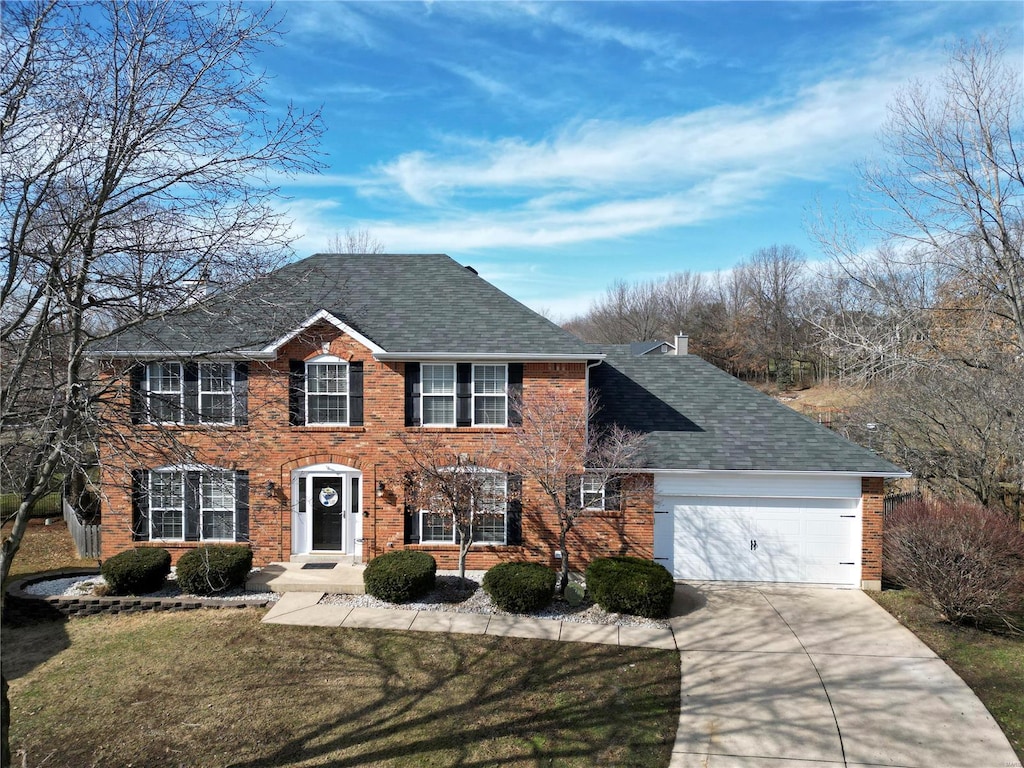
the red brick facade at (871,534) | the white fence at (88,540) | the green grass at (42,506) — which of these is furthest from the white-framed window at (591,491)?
the green grass at (42,506)

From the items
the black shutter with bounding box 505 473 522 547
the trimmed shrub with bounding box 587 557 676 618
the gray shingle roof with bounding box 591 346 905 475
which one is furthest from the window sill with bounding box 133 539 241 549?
the gray shingle roof with bounding box 591 346 905 475

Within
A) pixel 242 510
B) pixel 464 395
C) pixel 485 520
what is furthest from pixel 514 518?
pixel 242 510

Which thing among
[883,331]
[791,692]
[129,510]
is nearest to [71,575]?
[129,510]

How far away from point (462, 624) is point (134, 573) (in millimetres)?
6649

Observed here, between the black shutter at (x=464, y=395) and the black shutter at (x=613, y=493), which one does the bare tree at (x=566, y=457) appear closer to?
the black shutter at (x=613, y=493)

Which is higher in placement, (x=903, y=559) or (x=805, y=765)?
(x=903, y=559)

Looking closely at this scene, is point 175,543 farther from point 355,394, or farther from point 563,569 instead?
point 563,569

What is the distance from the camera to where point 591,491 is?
13.6 meters

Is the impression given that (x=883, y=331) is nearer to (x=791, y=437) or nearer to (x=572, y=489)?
(x=791, y=437)

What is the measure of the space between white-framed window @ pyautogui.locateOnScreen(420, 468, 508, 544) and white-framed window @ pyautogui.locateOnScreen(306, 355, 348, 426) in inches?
117

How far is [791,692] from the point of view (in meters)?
8.59

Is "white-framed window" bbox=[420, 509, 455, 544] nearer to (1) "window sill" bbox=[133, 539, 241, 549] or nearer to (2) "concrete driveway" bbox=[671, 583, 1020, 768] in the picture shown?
(1) "window sill" bbox=[133, 539, 241, 549]

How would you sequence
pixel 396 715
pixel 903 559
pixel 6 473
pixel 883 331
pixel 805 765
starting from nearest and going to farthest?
pixel 6 473, pixel 805 765, pixel 396 715, pixel 903 559, pixel 883 331

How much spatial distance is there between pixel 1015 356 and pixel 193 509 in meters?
17.8
